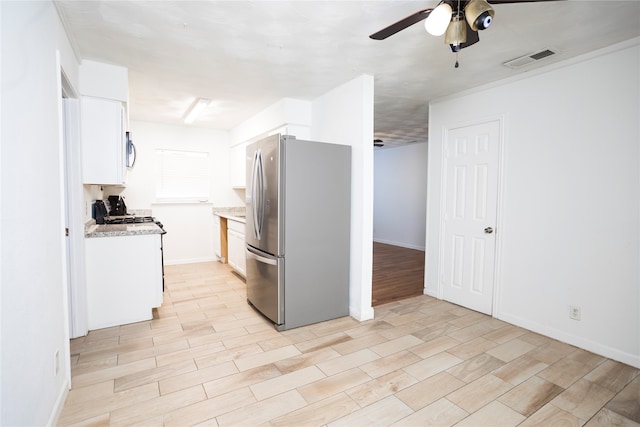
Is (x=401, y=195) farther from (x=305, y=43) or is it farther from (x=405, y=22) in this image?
(x=405, y=22)

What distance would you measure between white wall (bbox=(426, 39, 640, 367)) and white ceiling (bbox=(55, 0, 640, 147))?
11.2 inches

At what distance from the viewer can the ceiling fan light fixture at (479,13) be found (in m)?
1.52

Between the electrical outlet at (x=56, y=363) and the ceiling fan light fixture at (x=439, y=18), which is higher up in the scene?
the ceiling fan light fixture at (x=439, y=18)

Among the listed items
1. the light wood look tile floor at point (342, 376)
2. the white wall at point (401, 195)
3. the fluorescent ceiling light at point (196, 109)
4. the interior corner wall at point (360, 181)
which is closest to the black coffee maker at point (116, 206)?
the fluorescent ceiling light at point (196, 109)

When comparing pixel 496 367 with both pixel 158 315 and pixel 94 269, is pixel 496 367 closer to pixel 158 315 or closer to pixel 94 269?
→ pixel 158 315

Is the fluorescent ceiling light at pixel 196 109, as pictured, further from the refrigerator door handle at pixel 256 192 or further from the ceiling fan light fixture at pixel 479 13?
the ceiling fan light fixture at pixel 479 13

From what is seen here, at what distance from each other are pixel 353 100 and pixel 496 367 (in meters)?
2.70

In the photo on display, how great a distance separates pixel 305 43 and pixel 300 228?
62.7 inches

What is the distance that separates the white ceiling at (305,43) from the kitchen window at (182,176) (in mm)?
1989

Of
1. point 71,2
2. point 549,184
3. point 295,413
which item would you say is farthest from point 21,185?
point 549,184

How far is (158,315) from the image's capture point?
338cm

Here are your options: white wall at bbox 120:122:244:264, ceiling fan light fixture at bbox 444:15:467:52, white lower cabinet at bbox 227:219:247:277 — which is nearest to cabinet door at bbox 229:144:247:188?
white wall at bbox 120:122:244:264

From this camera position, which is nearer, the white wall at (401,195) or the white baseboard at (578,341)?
the white baseboard at (578,341)

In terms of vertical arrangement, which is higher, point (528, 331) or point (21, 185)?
point (21, 185)
